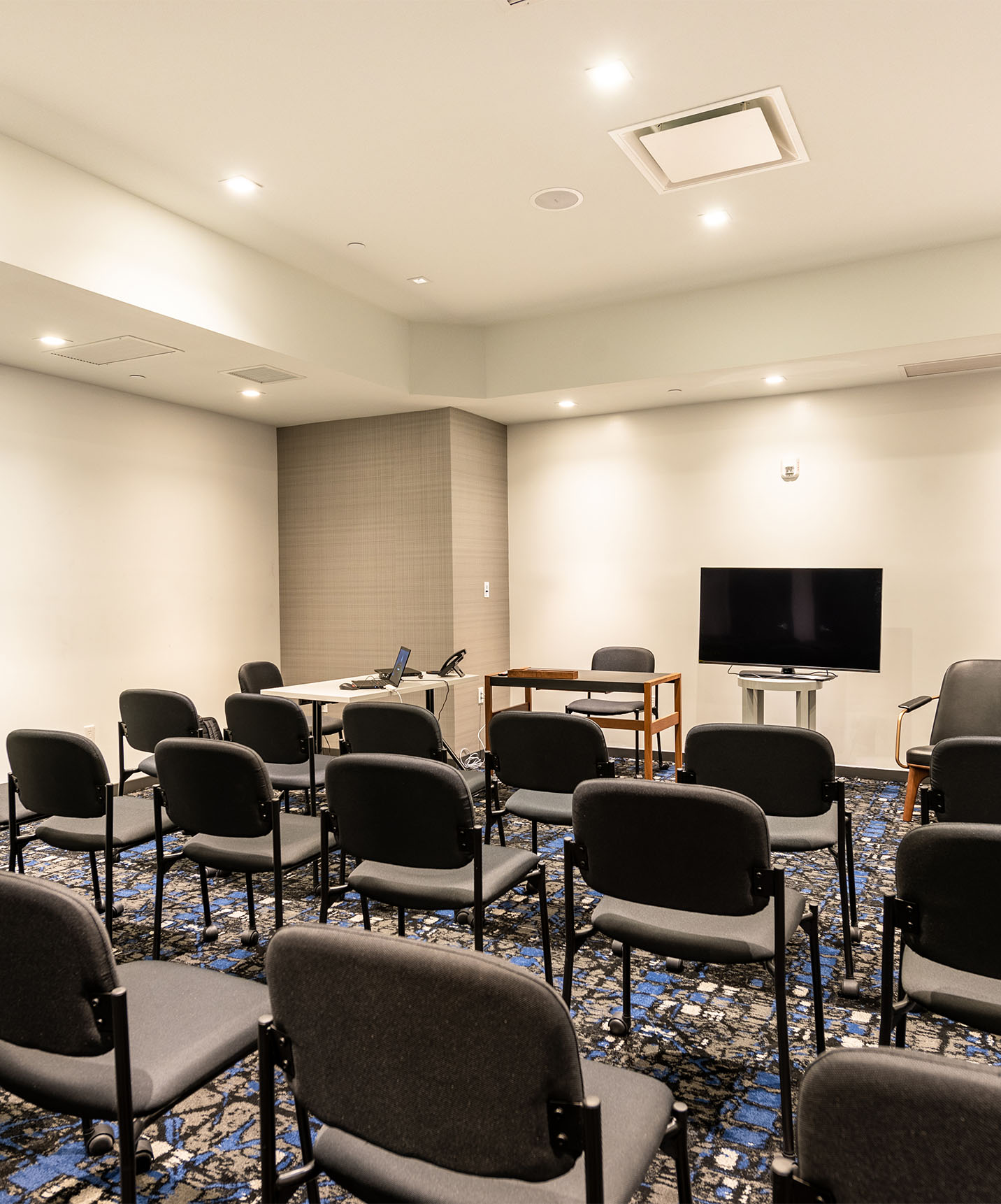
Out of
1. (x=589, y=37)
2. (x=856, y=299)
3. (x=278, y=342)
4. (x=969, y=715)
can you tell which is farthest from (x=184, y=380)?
(x=969, y=715)

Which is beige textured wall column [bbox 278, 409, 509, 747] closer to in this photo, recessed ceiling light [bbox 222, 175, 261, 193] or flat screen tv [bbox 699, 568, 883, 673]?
flat screen tv [bbox 699, 568, 883, 673]

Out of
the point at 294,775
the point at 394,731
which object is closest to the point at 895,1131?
the point at 394,731

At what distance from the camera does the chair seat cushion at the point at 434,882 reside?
2465mm

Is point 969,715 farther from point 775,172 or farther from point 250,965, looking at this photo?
point 250,965

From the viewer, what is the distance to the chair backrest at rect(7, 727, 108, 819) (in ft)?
9.84

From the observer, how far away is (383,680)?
518 centimetres

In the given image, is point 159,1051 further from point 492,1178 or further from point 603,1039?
point 603,1039

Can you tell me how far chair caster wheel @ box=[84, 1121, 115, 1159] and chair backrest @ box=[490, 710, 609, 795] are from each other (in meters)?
1.82

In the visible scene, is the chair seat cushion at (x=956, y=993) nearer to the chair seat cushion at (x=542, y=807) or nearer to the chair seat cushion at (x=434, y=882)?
the chair seat cushion at (x=434, y=882)

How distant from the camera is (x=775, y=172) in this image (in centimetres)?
398

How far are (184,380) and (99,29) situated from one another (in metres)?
2.92

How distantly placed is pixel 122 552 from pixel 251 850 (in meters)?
3.82

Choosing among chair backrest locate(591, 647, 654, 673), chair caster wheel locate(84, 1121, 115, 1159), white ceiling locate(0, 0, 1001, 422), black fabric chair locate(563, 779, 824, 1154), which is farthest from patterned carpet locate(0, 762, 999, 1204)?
white ceiling locate(0, 0, 1001, 422)

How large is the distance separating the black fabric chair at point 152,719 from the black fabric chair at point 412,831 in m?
1.93
